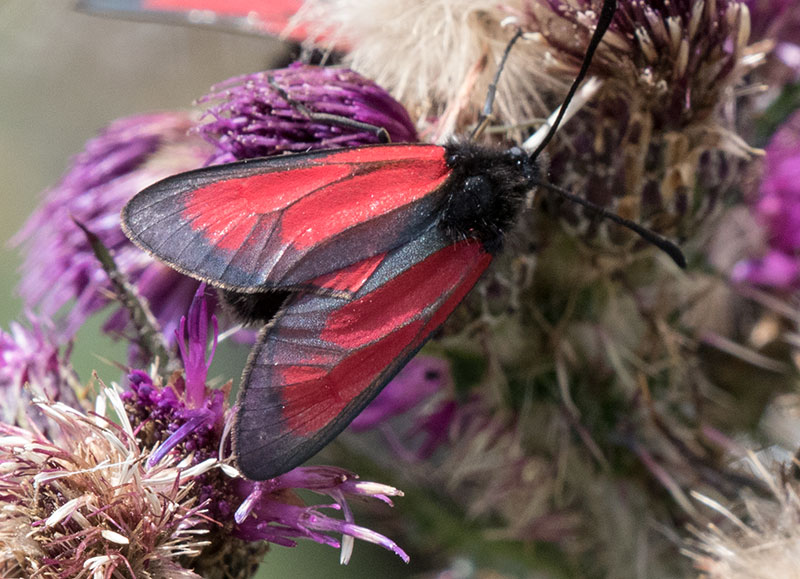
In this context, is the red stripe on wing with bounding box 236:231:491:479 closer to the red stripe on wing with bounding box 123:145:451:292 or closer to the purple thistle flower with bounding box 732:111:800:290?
the red stripe on wing with bounding box 123:145:451:292

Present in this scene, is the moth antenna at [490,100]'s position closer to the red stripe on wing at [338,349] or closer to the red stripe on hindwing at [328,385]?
the red stripe on wing at [338,349]

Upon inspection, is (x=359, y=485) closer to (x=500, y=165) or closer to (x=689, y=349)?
(x=500, y=165)

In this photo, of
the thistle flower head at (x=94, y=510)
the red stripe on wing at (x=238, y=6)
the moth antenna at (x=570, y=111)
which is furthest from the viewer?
the red stripe on wing at (x=238, y=6)

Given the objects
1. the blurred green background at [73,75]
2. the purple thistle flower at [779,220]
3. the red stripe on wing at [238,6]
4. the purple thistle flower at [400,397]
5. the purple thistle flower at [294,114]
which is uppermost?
the red stripe on wing at [238,6]

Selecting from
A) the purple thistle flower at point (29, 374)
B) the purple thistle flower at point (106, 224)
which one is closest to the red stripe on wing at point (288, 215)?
the purple thistle flower at point (29, 374)

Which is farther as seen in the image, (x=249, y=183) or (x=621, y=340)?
(x=621, y=340)

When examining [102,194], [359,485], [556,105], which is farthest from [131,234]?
[556,105]
